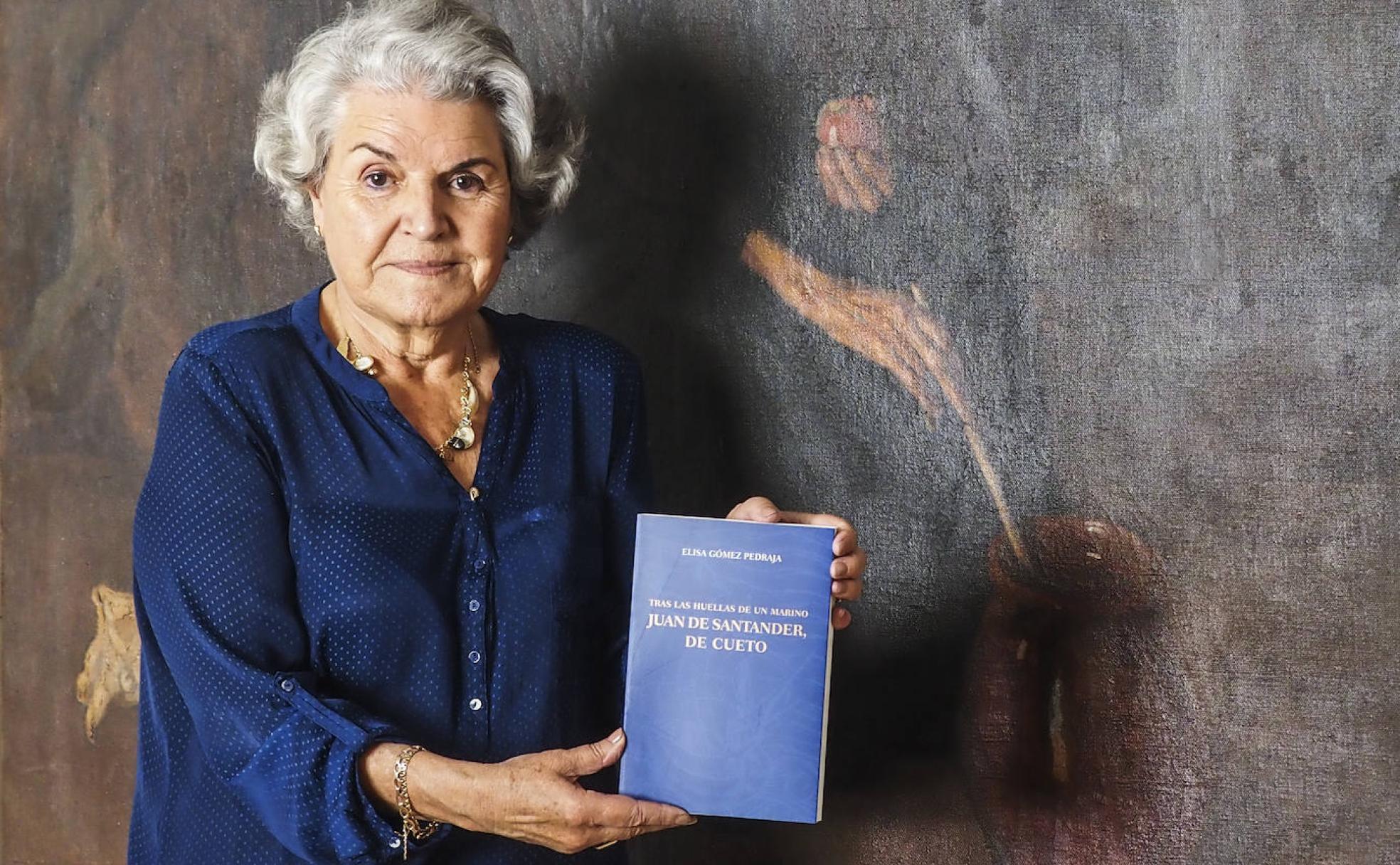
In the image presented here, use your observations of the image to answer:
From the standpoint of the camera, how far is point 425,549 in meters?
1.55

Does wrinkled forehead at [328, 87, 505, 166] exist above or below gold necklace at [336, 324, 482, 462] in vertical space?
above

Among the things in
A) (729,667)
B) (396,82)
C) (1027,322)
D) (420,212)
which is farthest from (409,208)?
(1027,322)

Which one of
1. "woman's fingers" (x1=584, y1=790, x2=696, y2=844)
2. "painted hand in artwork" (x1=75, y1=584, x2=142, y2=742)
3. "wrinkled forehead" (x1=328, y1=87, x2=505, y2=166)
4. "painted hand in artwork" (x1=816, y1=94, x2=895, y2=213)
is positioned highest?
"painted hand in artwork" (x1=816, y1=94, x2=895, y2=213)

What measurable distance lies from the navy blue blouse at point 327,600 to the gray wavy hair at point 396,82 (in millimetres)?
211

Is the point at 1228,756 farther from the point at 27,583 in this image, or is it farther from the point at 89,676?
the point at 27,583

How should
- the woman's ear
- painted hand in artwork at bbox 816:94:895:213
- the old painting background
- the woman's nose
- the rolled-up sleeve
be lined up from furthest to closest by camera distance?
painted hand in artwork at bbox 816:94:895:213
the old painting background
the woman's ear
the woman's nose
the rolled-up sleeve

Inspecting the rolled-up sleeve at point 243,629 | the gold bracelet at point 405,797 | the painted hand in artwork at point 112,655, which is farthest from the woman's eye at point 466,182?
the painted hand in artwork at point 112,655

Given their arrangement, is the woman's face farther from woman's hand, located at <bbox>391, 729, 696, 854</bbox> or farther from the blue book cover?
woman's hand, located at <bbox>391, 729, 696, 854</bbox>

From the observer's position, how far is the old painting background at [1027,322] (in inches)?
70.3

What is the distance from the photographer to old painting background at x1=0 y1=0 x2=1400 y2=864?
179 cm

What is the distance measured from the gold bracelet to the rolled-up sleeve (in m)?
0.02

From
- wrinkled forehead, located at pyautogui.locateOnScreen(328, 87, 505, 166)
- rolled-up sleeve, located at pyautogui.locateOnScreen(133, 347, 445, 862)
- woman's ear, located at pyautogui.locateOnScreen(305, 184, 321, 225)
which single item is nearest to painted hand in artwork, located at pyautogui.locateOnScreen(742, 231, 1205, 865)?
wrinkled forehead, located at pyautogui.locateOnScreen(328, 87, 505, 166)

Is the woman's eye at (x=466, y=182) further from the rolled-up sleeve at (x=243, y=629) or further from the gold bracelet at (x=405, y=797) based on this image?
the gold bracelet at (x=405, y=797)

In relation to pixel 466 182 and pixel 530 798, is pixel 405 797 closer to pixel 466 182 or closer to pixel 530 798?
pixel 530 798
